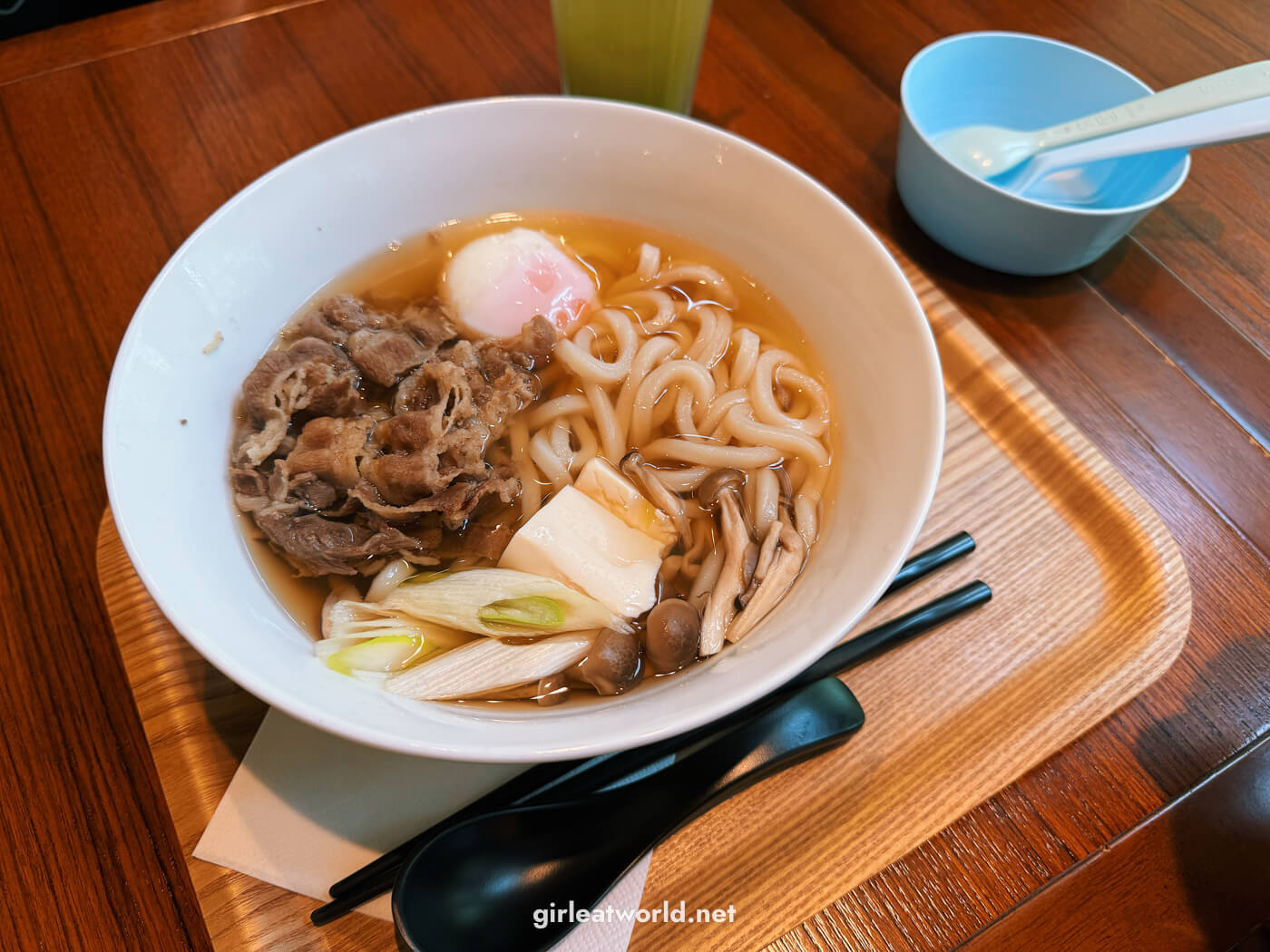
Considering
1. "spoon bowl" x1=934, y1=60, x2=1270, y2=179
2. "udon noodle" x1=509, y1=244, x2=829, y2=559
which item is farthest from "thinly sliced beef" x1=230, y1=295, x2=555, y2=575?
"spoon bowl" x1=934, y1=60, x2=1270, y2=179

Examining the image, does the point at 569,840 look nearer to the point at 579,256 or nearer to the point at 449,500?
the point at 449,500

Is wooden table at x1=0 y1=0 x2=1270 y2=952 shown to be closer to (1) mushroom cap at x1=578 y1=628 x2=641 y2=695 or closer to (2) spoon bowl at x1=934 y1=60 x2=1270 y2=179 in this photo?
(2) spoon bowl at x1=934 y1=60 x2=1270 y2=179

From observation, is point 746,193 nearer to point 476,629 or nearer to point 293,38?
point 476,629

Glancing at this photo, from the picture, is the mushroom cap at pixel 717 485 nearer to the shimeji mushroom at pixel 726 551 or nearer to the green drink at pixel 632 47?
the shimeji mushroom at pixel 726 551

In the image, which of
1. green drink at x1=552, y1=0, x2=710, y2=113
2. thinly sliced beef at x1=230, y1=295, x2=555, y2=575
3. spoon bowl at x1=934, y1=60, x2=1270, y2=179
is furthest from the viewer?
green drink at x1=552, y1=0, x2=710, y2=113

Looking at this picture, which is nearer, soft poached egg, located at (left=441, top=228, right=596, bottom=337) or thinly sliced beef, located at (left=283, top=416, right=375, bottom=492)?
thinly sliced beef, located at (left=283, top=416, right=375, bottom=492)

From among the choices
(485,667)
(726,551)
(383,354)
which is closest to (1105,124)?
(726,551)

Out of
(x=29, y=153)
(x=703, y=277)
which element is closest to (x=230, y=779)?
(x=703, y=277)
